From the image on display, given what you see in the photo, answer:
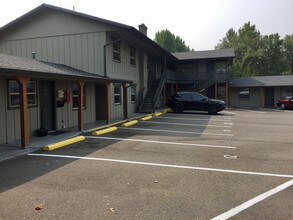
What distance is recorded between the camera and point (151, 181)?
566cm

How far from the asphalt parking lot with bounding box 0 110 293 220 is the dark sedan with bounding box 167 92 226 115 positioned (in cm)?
1124

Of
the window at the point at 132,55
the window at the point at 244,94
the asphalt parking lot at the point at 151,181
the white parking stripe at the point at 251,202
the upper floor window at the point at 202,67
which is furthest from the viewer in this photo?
the upper floor window at the point at 202,67

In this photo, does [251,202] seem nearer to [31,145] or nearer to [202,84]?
[31,145]

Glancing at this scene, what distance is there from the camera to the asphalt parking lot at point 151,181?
4.30 meters

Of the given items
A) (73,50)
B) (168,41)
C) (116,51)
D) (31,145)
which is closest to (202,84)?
(116,51)

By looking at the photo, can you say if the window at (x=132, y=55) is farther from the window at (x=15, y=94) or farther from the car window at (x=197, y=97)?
the window at (x=15, y=94)

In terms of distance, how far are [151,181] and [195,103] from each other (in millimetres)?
16118

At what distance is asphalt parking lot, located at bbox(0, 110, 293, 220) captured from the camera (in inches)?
169

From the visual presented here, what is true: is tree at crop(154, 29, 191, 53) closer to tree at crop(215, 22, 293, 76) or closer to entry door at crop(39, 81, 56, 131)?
tree at crop(215, 22, 293, 76)

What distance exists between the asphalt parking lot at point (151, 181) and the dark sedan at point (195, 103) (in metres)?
11.2

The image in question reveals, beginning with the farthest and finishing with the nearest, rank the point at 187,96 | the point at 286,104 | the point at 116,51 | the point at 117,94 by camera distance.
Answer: the point at 286,104 → the point at 187,96 → the point at 117,94 → the point at 116,51

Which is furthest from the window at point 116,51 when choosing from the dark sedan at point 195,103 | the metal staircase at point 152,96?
the dark sedan at point 195,103

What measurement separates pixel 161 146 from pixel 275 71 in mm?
53373

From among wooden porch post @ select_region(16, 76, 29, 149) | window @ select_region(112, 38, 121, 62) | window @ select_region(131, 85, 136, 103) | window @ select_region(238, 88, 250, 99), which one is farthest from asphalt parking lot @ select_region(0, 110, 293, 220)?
window @ select_region(238, 88, 250, 99)
